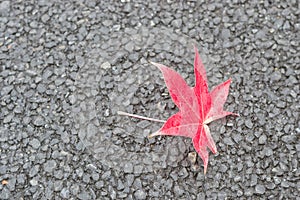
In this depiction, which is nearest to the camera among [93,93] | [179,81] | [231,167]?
[179,81]

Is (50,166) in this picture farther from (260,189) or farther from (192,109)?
(260,189)

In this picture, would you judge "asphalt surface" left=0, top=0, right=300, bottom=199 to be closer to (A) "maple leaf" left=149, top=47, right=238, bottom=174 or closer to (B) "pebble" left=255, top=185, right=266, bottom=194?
(B) "pebble" left=255, top=185, right=266, bottom=194

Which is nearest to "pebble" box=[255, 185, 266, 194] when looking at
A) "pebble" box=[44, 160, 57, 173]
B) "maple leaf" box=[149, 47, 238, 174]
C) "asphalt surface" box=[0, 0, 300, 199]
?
"asphalt surface" box=[0, 0, 300, 199]

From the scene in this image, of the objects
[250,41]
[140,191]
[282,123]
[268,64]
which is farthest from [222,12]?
[140,191]

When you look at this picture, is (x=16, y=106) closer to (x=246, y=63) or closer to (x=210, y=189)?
(x=210, y=189)

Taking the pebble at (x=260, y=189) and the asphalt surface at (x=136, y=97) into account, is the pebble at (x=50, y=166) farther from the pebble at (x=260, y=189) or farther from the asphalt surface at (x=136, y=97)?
the pebble at (x=260, y=189)

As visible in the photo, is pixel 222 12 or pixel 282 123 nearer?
pixel 282 123

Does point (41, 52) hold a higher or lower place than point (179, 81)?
lower
